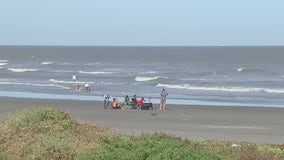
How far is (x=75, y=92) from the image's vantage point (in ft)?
155

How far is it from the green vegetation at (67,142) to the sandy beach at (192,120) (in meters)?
7.72

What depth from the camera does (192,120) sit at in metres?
27.1

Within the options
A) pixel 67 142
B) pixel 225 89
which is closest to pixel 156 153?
pixel 67 142

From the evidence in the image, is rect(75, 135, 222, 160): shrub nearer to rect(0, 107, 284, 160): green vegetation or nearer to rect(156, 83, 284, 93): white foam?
rect(0, 107, 284, 160): green vegetation

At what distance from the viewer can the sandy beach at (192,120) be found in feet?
71.3

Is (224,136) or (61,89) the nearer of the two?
(224,136)

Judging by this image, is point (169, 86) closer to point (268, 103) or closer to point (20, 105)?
point (268, 103)

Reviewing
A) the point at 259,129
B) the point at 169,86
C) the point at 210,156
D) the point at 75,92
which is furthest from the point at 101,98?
the point at 210,156

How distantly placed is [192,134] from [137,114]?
8.52 meters

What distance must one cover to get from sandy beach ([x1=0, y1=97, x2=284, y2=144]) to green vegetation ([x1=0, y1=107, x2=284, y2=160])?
7.72 metres

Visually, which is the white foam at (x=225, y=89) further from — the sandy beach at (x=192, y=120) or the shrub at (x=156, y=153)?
the shrub at (x=156, y=153)

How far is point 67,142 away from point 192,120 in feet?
53.4

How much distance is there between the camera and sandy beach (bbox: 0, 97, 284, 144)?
71.3 ft

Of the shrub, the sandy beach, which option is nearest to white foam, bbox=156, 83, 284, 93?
the sandy beach
